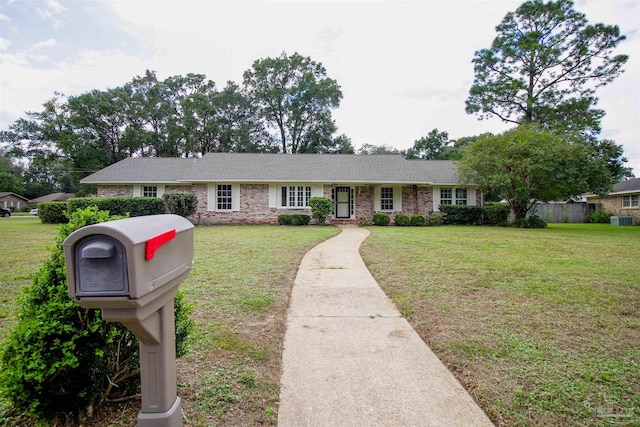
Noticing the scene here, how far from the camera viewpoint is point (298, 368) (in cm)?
250

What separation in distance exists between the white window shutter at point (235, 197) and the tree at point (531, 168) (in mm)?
12452

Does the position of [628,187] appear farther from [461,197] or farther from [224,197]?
[224,197]

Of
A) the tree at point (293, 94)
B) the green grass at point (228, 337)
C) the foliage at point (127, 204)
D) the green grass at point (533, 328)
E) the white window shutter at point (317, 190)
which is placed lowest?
the green grass at point (533, 328)

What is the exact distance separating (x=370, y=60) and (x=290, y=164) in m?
7.44

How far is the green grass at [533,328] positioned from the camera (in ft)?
6.91

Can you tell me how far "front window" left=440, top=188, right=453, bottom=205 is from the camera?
19250mm

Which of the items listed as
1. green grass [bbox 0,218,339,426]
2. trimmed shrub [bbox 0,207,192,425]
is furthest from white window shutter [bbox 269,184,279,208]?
Result: trimmed shrub [bbox 0,207,192,425]

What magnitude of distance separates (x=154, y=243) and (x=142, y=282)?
15cm

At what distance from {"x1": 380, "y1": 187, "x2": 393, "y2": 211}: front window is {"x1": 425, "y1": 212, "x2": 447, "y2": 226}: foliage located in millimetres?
2142

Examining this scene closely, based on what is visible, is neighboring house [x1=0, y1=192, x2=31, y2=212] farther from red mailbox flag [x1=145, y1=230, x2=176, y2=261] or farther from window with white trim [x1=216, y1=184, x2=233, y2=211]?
red mailbox flag [x1=145, y1=230, x2=176, y2=261]

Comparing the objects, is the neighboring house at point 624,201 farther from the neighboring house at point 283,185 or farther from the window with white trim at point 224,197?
the window with white trim at point 224,197

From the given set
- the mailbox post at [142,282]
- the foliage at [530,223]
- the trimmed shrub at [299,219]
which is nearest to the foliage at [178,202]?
the trimmed shrub at [299,219]

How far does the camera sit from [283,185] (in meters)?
18.0

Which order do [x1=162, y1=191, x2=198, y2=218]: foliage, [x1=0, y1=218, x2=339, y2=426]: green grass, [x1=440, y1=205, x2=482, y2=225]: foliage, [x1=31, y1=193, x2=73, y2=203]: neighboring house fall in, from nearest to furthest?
[x1=0, y1=218, x2=339, y2=426]: green grass → [x1=162, y1=191, x2=198, y2=218]: foliage → [x1=440, y1=205, x2=482, y2=225]: foliage → [x1=31, y1=193, x2=73, y2=203]: neighboring house
